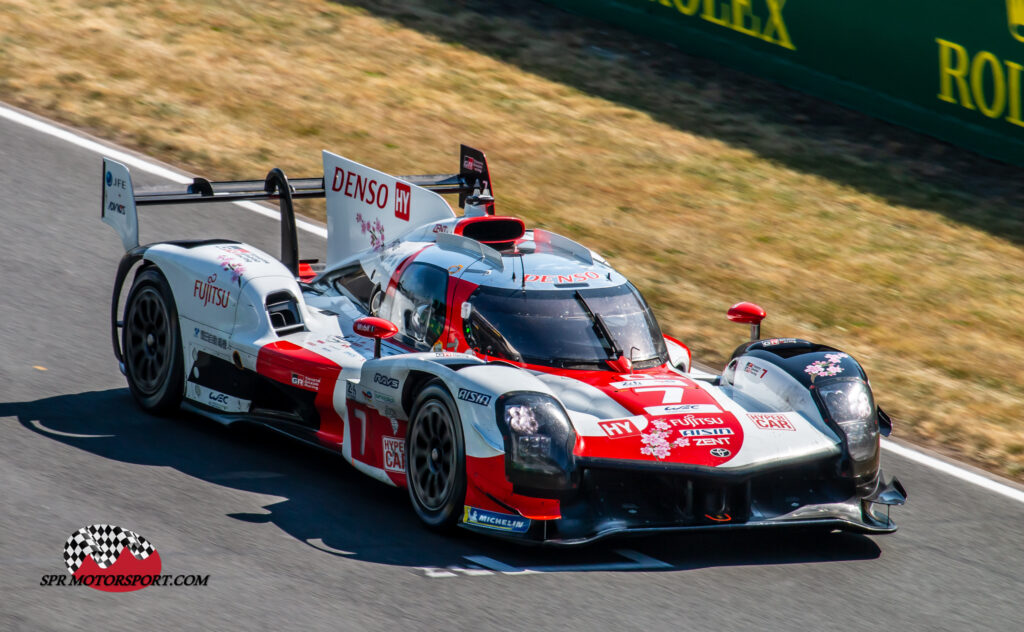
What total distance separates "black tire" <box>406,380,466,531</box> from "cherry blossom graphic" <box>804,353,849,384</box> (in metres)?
2.06

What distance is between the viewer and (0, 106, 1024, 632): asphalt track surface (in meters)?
5.97

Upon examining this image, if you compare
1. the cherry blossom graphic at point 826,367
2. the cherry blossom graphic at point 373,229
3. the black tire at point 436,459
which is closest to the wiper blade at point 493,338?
the black tire at point 436,459

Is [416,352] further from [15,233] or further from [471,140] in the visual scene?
[471,140]

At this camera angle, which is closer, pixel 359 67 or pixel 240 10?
pixel 359 67

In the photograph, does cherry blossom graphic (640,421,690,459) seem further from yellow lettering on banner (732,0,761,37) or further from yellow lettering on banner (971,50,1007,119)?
yellow lettering on banner (732,0,761,37)

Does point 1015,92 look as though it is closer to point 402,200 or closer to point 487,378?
point 402,200

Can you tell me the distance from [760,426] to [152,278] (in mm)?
3964

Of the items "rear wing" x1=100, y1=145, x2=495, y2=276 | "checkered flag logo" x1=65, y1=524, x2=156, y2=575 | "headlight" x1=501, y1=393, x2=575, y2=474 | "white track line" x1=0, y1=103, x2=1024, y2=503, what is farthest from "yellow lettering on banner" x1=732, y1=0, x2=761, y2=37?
"checkered flag logo" x1=65, y1=524, x2=156, y2=575

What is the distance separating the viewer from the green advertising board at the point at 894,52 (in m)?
14.3

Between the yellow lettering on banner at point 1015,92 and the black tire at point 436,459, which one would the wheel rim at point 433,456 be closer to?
the black tire at point 436,459

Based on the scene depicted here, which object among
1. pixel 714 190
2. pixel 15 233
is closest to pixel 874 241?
pixel 714 190

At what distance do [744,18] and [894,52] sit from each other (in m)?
1.99

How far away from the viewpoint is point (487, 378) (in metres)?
6.82

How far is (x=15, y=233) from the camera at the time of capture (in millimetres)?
11484
